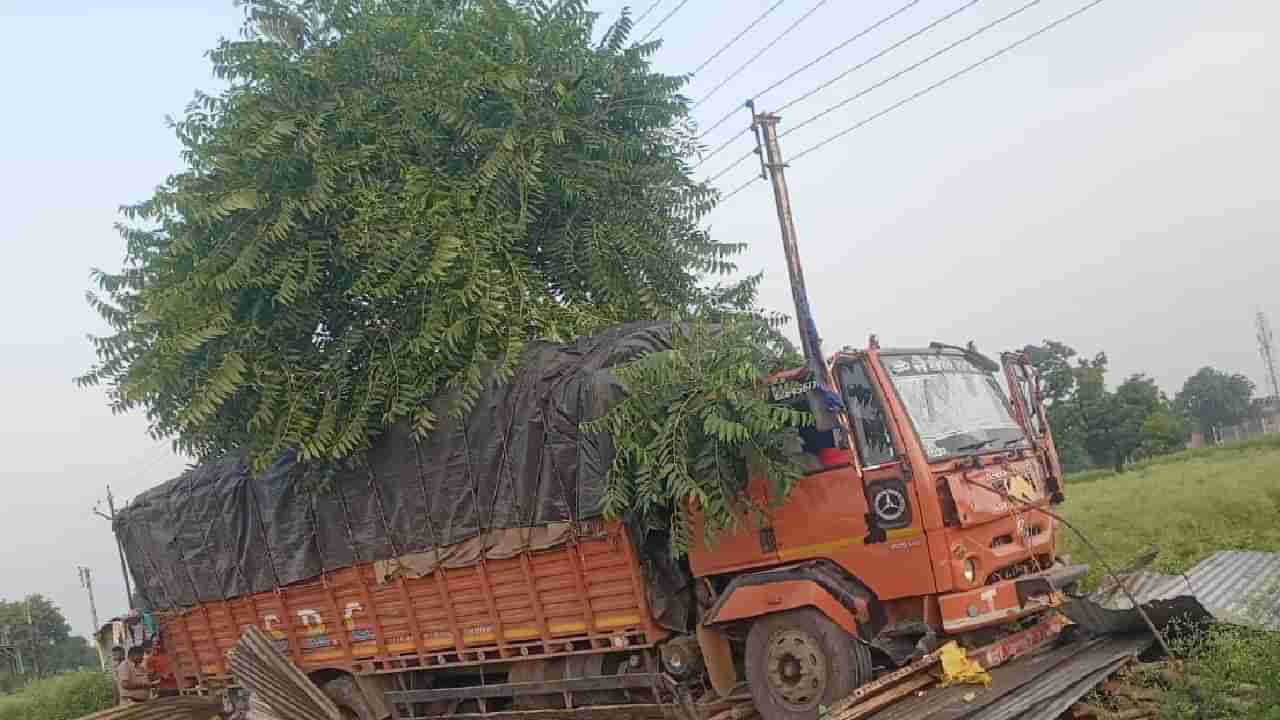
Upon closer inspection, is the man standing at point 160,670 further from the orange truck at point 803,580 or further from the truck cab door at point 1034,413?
the truck cab door at point 1034,413

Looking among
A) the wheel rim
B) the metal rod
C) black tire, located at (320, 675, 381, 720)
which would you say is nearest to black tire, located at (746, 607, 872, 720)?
the wheel rim

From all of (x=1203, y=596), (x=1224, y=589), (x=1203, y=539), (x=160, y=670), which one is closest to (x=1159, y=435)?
(x=1203, y=539)

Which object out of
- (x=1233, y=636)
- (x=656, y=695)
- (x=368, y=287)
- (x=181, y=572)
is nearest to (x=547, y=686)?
(x=656, y=695)

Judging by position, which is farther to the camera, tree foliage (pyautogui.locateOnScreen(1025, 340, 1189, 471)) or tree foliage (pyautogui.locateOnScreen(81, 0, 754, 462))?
tree foliage (pyautogui.locateOnScreen(1025, 340, 1189, 471))

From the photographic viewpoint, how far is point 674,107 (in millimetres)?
10578

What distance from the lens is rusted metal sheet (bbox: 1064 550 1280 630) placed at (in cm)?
599

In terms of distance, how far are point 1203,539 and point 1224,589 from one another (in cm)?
608

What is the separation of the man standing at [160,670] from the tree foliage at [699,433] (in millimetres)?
7806

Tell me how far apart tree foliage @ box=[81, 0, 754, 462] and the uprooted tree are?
0.07ft

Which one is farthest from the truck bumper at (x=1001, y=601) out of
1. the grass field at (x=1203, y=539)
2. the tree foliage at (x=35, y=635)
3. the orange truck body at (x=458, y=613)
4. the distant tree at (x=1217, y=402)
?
the distant tree at (x=1217, y=402)

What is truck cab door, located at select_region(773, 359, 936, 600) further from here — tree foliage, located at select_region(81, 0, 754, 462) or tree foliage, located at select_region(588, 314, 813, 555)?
tree foliage, located at select_region(81, 0, 754, 462)

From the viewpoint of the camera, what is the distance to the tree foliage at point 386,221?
8375 millimetres

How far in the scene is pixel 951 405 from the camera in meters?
6.58

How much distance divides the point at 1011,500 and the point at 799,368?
1.62 m
